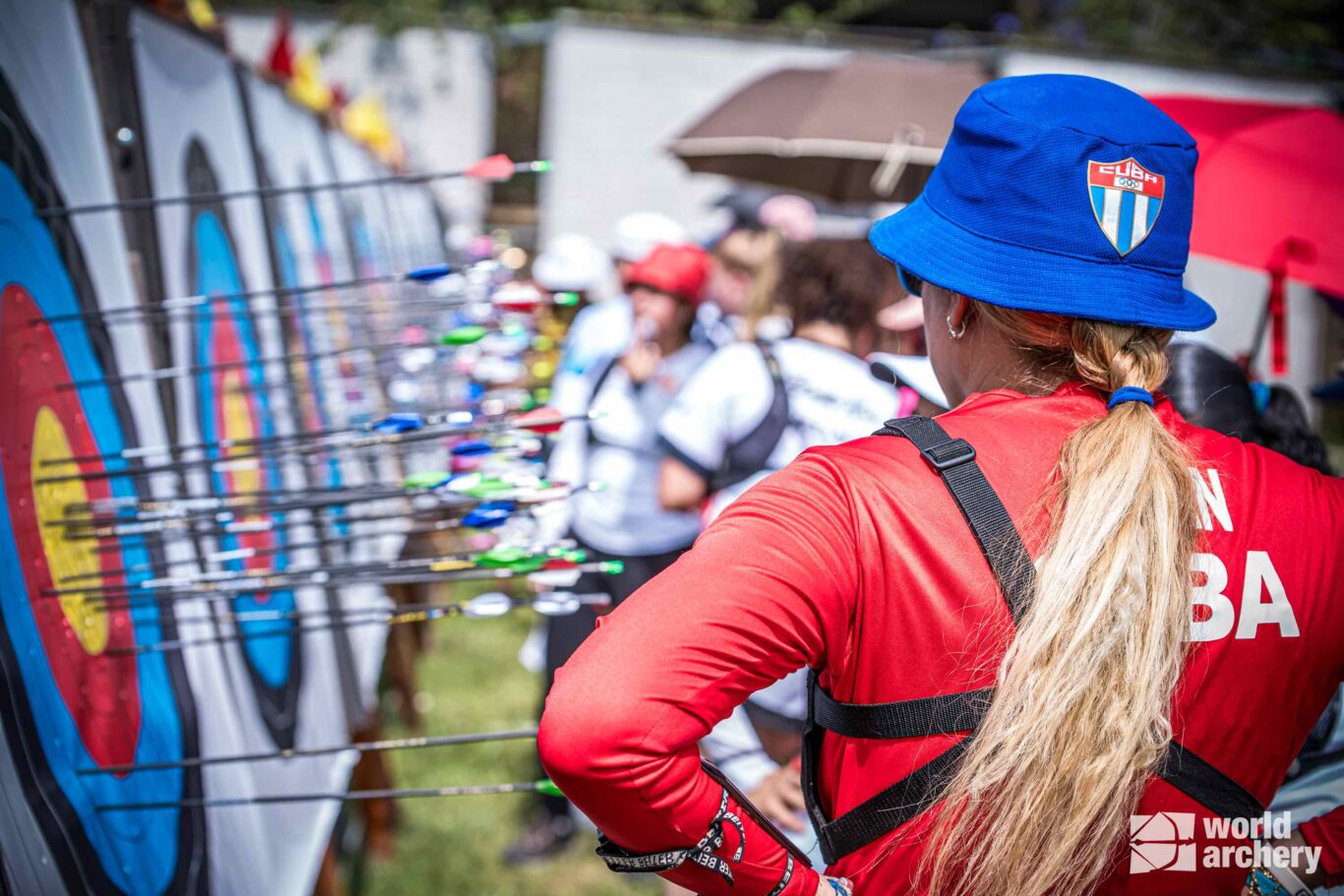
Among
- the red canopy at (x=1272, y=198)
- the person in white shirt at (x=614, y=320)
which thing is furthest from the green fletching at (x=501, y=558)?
the person in white shirt at (x=614, y=320)

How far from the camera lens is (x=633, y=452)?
3.03 m

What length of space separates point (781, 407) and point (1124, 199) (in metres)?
1.44

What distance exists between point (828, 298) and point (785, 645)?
1.75 metres

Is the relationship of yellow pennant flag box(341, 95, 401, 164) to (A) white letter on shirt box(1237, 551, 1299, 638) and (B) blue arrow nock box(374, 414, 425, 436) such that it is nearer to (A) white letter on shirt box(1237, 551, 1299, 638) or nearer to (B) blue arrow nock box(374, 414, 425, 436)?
(B) blue arrow nock box(374, 414, 425, 436)

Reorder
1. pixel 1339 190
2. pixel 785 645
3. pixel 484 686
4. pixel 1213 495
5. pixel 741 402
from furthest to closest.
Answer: pixel 484 686
pixel 741 402
pixel 1339 190
pixel 1213 495
pixel 785 645

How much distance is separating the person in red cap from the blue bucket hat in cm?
196

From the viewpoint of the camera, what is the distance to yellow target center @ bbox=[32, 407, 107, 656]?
126 centimetres

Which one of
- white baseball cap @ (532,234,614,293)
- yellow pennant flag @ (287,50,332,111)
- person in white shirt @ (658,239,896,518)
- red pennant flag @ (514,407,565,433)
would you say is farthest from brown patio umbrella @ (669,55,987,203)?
red pennant flag @ (514,407,565,433)

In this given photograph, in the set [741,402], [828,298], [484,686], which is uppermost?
[828,298]

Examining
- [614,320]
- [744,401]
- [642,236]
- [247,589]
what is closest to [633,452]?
[744,401]

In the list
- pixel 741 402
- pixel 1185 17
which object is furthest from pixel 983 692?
pixel 1185 17

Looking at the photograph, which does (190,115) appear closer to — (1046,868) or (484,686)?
(1046,868)

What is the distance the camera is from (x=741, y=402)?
2.41m

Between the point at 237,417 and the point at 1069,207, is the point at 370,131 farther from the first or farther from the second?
the point at 1069,207
